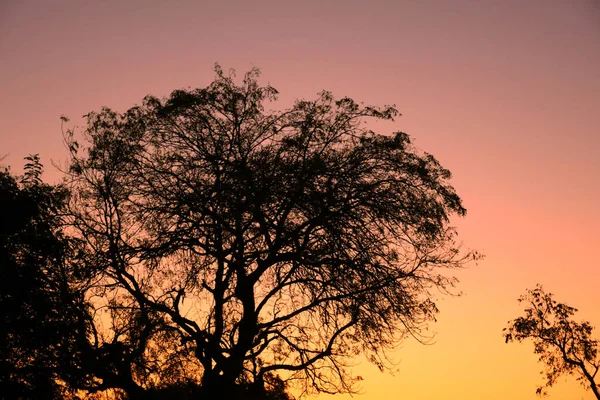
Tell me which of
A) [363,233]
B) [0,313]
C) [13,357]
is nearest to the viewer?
[0,313]

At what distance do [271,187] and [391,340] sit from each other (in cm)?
597

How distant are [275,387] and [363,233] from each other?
6677mm

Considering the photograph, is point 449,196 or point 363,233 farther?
point 449,196

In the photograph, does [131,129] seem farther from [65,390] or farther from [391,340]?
[391,340]

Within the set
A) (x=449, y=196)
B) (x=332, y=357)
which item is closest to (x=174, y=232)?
(x=332, y=357)

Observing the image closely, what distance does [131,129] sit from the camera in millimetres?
21562

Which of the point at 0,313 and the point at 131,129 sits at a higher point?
the point at 131,129

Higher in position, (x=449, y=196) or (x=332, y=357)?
(x=449, y=196)

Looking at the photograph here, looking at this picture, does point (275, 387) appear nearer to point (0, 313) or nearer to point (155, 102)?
point (0, 313)

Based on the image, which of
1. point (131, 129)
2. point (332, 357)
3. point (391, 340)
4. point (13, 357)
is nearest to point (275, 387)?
point (332, 357)

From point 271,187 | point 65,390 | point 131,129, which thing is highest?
point 131,129

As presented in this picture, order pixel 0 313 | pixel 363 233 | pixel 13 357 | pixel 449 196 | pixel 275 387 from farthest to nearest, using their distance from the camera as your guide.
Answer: pixel 275 387, pixel 449 196, pixel 363 233, pixel 13 357, pixel 0 313

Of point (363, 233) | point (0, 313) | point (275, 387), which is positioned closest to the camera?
point (0, 313)

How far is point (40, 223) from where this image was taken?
59.1ft
